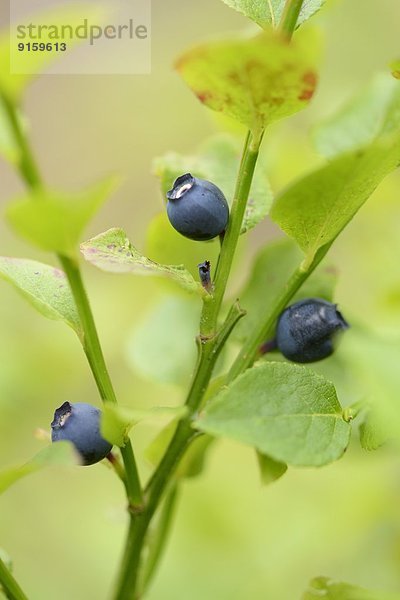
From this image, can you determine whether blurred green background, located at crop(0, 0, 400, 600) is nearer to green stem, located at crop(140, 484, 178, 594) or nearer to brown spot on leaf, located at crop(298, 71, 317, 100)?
green stem, located at crop(140, 484, 178, 594)

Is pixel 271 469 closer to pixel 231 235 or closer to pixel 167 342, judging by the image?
pixel 231 235

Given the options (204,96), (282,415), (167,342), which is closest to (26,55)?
(204,96)

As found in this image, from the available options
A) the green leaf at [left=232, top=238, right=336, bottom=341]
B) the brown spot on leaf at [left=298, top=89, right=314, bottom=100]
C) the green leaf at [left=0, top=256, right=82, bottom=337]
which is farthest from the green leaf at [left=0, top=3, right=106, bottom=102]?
the green leaf at [left=232, top=238, right=336, bottom=341]

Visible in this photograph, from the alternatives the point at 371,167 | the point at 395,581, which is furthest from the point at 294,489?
the point at 371,167

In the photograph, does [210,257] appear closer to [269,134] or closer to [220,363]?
[220,363]

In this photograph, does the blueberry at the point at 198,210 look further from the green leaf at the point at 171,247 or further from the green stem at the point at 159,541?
the green stem at the point at 159,541

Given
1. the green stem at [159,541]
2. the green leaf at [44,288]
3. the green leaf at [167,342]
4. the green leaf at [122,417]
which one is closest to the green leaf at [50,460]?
the green leaf at [122,417]
